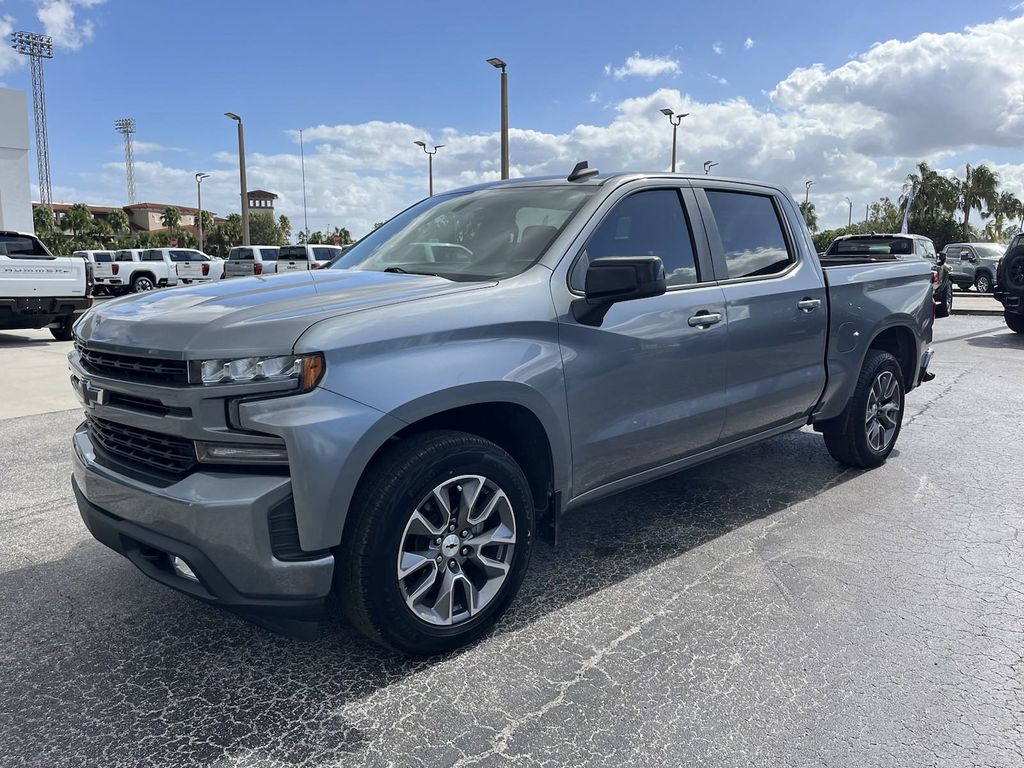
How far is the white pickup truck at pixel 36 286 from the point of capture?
37.8 feet

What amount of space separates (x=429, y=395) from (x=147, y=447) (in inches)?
38.8

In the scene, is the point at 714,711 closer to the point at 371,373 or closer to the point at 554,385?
the point at 554,385

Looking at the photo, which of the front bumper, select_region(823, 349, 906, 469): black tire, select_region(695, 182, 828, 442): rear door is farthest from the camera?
select_region(823, 349, 906, 469): black tire

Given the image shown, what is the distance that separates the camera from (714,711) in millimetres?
2566

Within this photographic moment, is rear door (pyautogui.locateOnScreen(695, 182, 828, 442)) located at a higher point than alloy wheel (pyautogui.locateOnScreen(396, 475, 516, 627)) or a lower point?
higher

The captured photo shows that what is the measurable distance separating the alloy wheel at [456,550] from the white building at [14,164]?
3326 cm

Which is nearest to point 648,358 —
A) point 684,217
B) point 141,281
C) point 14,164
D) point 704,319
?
point 704,319

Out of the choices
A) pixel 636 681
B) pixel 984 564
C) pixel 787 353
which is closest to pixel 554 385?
pixel 636 681

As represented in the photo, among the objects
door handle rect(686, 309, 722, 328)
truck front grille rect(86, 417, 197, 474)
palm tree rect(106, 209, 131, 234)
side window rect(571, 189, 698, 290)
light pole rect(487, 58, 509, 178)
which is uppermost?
palm tree rect(106, 209, 131, 234)

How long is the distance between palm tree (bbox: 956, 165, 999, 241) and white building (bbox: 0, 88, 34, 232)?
6162 cm

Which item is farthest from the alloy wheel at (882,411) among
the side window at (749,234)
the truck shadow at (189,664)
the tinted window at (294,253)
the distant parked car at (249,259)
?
the distant parked car at (249,259)

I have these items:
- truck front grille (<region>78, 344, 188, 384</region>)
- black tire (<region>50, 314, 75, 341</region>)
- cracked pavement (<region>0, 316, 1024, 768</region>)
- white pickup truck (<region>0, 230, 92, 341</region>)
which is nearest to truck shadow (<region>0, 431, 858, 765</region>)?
cracked pavement (<region>0, 316, 1024, 768</region>)

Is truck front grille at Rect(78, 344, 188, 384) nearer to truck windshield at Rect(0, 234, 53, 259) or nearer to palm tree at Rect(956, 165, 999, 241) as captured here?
truck windshield at Rect(0, 234, 53, 259)

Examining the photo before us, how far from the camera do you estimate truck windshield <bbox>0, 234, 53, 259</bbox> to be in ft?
40.1
